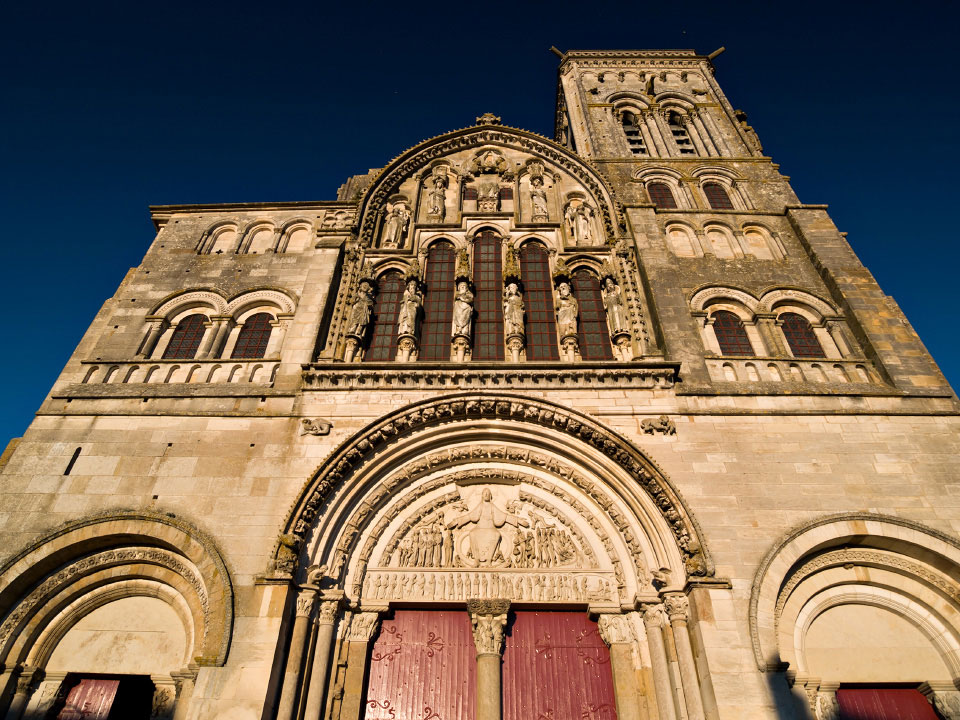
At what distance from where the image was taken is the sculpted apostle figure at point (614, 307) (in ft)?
38.9

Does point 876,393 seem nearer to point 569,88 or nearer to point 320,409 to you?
point 320,409

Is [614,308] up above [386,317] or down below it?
below

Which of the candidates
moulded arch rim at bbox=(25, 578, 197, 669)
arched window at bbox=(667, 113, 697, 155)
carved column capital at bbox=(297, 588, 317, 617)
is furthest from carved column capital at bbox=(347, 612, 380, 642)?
arched window at bbox=(667, 113, 697, 155)

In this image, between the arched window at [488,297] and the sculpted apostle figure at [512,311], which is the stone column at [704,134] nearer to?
the arched window at [488,297]

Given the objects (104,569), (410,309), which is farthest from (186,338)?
(104,569)

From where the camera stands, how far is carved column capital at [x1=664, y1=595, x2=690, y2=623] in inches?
320

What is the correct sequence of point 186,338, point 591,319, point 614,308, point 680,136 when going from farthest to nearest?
point 680,136 < point 591,319 < point 614,308 < point 186,338

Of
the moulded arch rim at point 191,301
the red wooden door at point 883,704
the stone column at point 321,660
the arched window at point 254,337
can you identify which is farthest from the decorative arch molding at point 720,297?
the moulded arch rim at point 191,301

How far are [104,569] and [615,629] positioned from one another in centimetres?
777

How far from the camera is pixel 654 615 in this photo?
8453 millimetres

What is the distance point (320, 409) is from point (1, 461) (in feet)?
16.9

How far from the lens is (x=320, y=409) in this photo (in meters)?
10.2

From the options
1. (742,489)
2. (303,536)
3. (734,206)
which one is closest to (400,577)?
(303,536)

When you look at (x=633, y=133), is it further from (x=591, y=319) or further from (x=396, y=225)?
(x=591, y=319)
